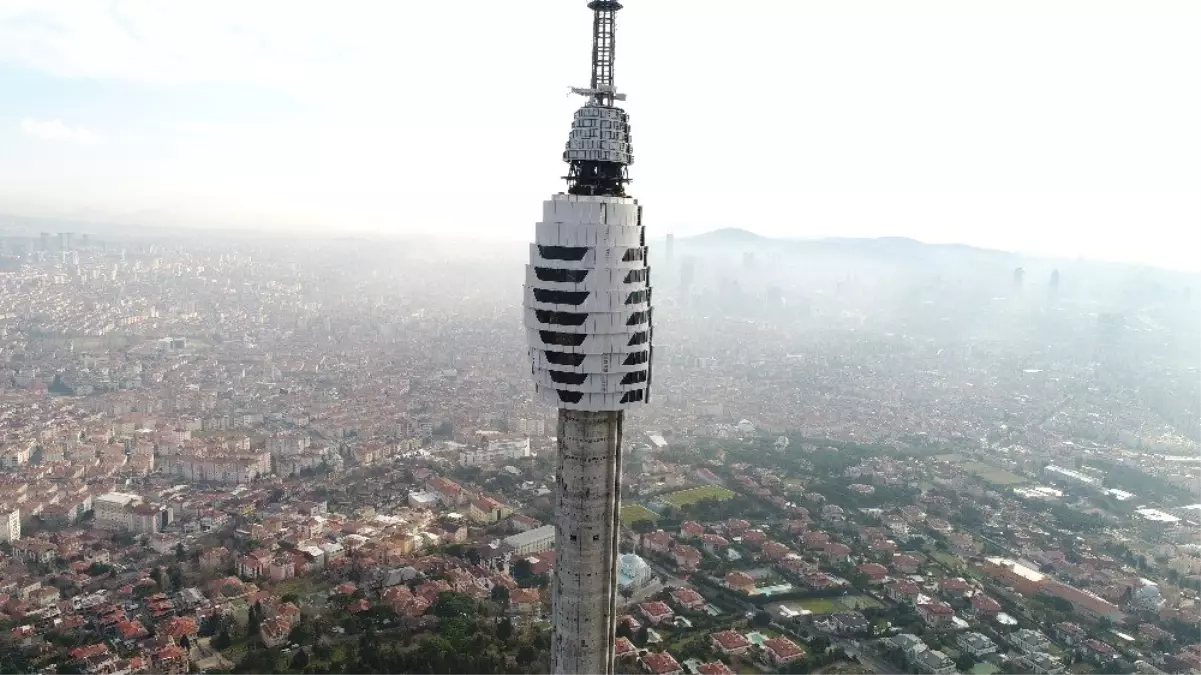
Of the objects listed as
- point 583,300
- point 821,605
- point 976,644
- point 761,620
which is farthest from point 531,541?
point 583,300

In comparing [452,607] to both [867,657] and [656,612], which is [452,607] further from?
[867,657]

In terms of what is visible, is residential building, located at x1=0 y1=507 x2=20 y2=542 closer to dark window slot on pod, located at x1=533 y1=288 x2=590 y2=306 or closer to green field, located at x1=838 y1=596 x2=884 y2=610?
dark window slot on pod, located at x1=533 y1=288 x2=590 y2=306

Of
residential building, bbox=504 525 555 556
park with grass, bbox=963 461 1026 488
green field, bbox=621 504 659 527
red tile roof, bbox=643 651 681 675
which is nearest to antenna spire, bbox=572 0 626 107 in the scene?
red tile roof, bbox=643 651 681 675

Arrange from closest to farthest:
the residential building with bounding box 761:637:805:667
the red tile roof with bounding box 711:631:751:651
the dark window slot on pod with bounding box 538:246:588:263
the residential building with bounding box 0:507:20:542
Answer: the dark window slot on pod with bounding box 538:246:588:263 → the residential building with bounding box 761:637:805:667 → the red tile roof with bounding box 711:631:751:651 → the residential building with bounding box 0:507:20:542

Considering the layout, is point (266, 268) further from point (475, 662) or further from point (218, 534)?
point (475, 662)

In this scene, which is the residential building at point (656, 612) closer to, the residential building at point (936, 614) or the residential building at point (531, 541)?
the residential building at point (531, 541)

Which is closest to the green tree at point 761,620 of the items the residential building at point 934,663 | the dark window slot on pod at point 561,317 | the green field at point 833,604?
the green field at point 833,604
